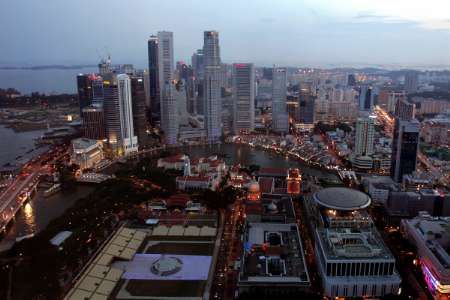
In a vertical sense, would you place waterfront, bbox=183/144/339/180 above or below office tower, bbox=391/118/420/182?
below

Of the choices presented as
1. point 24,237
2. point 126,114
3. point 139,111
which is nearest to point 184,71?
point 139,111

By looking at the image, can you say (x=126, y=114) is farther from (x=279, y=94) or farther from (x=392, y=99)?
(x=392, y=99)

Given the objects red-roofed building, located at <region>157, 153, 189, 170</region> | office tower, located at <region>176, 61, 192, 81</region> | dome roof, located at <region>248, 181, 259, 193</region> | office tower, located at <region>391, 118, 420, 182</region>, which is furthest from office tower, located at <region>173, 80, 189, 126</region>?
office tower, located at <region>391, 118, 420, 182</region>

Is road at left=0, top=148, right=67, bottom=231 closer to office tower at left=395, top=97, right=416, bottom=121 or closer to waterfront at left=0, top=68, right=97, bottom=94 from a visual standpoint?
office tower at left=395, top=97, right=416, bottom=121

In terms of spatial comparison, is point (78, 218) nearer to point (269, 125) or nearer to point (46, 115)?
point (269, 125)

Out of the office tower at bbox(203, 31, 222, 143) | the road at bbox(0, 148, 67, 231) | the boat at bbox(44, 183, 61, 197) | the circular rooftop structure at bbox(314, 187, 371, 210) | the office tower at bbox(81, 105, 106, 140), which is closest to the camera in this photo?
the circular rooftop structure at bbox(314, 187, 371, 210)

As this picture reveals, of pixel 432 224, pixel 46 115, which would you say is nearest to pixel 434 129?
pixel 432 224
